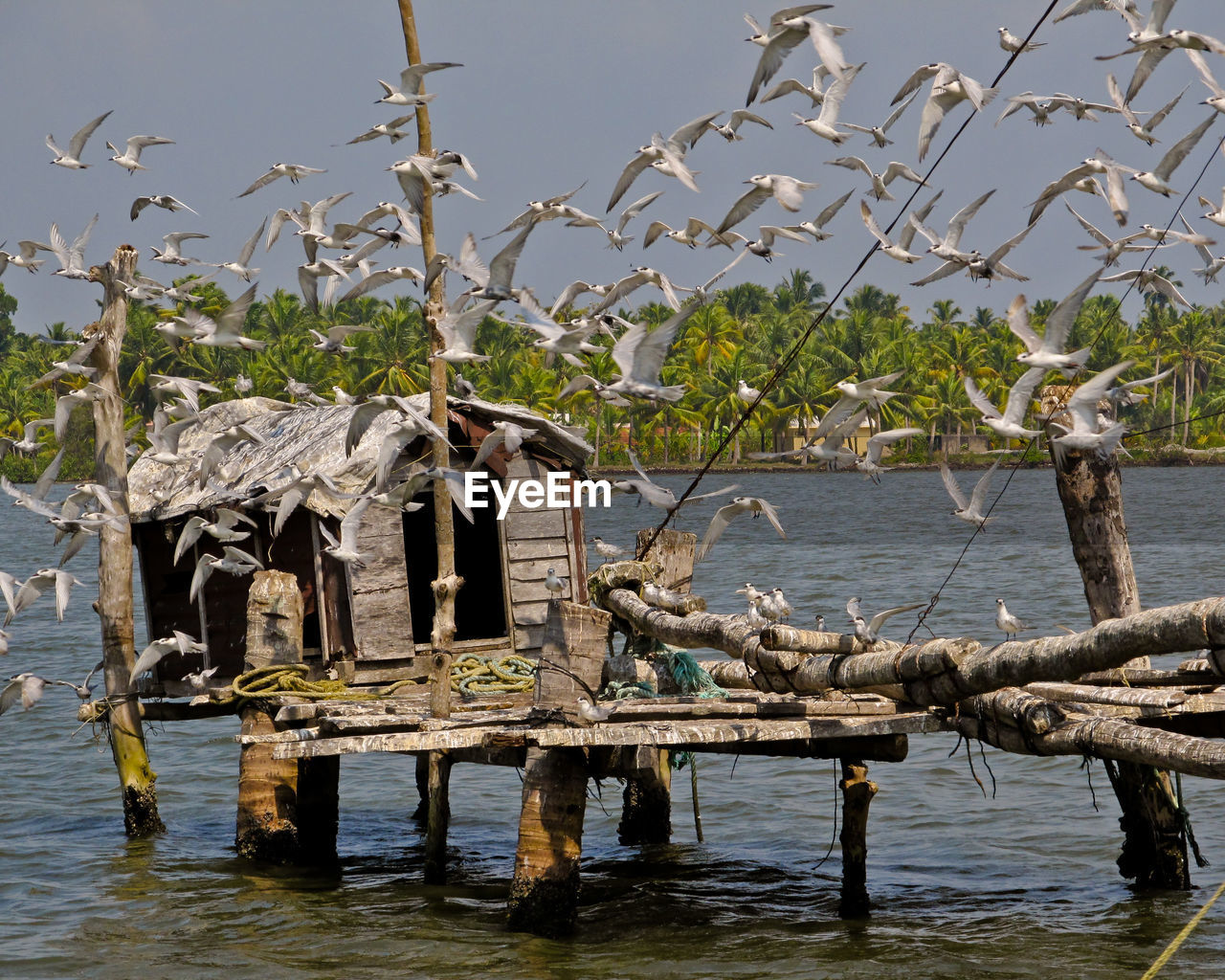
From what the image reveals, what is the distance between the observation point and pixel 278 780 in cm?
1400

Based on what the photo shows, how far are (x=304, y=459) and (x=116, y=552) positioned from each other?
2.17 meters

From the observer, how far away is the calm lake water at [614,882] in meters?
11.1

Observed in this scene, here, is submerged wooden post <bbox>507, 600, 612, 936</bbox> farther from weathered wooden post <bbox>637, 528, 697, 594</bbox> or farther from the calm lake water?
weathered wooden post <bbox>637, 528, 697, 594</bbox>

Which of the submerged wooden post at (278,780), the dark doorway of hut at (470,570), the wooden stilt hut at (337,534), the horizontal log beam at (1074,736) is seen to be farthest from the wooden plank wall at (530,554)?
the horizontal log beam at (1074,736)

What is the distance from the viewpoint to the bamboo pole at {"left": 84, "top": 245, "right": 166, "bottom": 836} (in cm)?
1498

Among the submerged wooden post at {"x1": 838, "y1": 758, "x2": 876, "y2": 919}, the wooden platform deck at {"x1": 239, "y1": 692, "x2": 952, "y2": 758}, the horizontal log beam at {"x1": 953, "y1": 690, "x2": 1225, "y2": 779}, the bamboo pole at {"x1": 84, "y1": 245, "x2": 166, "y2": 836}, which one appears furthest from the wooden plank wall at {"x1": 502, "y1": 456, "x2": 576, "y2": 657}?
the horizontal log beam at {"x1": 953, "y1": 690, "x2": 1225, "y2": 779}

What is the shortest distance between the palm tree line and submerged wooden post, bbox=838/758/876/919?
198ft

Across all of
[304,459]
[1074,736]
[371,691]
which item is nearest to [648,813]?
[371,691]

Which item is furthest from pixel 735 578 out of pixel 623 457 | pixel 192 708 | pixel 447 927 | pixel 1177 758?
pixel 623 457

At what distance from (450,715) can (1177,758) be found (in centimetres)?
594

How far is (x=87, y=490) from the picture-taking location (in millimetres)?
14305

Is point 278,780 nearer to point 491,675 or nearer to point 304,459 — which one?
point 491,675

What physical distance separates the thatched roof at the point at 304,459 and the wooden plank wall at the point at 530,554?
505mm

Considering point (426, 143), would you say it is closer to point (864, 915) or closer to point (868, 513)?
point (864, 915)
